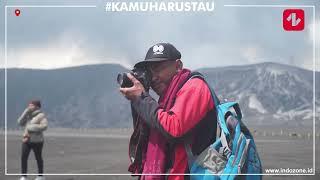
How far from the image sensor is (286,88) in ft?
15.8

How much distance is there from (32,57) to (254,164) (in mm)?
2120

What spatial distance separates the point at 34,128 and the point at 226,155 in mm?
2240

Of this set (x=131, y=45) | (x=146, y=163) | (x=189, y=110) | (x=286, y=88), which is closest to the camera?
(x=189, y=110)

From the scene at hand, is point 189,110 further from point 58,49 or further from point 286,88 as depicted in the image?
point 286,88

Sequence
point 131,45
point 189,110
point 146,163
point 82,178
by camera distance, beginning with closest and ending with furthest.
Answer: point 189,110 < point 146,163 < point 131,45 < point 82,178

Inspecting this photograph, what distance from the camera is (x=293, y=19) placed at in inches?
164

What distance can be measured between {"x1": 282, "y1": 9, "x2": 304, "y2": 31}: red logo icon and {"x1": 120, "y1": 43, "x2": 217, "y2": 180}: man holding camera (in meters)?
1.41

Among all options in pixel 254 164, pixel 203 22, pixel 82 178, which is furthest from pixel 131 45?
pixel 254 164

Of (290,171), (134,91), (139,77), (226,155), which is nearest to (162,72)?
(139,77)

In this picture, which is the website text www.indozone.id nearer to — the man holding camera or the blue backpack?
the blue backpack

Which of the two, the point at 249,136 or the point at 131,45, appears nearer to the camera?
the point at 249,136

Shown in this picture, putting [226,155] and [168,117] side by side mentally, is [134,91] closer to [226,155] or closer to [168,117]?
[168,117]

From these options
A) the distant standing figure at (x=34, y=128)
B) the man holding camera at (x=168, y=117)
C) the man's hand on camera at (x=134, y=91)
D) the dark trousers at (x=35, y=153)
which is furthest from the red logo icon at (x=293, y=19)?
the dark trousers at (x=35, y=153)

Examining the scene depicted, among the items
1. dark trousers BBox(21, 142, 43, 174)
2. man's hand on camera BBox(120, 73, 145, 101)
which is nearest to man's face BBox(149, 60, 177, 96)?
man's hand on camera BBox(120, 73, 145, 101)
